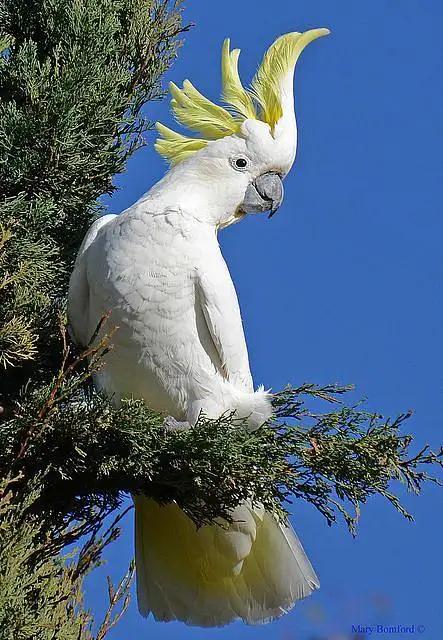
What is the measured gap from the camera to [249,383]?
11.1 ft

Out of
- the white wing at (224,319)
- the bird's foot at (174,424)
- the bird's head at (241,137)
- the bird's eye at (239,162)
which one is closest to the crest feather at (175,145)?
the bird's head at (241,137)

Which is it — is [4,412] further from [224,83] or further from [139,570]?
[224,83]

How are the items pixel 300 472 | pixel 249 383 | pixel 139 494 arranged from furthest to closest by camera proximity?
pixel 249 383
pixel 139 494
pixel 300 472

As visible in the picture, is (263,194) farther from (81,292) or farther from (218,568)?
(218,568)

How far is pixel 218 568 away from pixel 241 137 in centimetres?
141

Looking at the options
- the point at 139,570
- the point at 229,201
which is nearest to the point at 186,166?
the point at 229,201

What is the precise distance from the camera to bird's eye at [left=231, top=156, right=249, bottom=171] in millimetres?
3475

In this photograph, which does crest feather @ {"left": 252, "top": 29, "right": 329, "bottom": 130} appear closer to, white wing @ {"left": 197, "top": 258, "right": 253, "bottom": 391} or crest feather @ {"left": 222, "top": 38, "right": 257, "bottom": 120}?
crest feather @ {"left": 222, "top": 38, "right": 257, "bottom": 120}

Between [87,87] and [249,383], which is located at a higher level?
[87,87]

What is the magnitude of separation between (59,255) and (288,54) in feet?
3.38

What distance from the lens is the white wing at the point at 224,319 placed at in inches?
128

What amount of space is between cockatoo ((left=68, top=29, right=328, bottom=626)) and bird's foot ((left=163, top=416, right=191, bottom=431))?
4 cm

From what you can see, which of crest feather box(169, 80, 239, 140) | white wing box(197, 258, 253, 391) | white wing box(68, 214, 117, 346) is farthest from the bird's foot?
crest feather box(169, 80, 239, 140)

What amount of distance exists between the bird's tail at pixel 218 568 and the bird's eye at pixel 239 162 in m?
1.10
